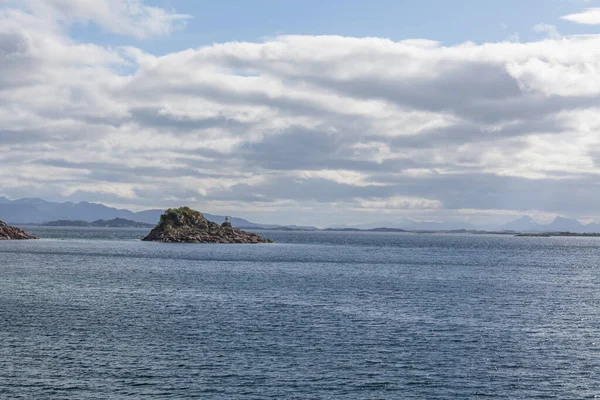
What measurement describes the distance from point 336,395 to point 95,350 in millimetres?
24169

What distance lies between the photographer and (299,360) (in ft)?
177

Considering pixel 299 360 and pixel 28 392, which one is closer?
pixel 28 392

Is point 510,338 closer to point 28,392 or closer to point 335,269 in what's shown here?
point 28,392

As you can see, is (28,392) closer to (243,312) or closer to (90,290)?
(243,312)

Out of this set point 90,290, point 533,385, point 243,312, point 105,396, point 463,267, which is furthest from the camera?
point 463,267

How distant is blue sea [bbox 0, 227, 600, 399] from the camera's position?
153 ft

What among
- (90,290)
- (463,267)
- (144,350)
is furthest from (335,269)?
(144,350)

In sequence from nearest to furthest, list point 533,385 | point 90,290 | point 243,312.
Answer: point 533,385, point 243,312, point 90,290

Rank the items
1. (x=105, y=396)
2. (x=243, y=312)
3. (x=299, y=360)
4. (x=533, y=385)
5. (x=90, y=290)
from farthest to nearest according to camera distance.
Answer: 1. (x=90, y=290)
2. (x=243, y=312)
3. (x=299, y=360)
4. (x=533, y=385)
5. (x=105, y=396)

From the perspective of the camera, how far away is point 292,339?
203 ft

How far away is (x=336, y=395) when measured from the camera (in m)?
44.6

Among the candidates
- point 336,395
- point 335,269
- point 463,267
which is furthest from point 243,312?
point 463,267

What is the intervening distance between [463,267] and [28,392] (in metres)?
139

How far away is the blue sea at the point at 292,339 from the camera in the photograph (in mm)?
46500
